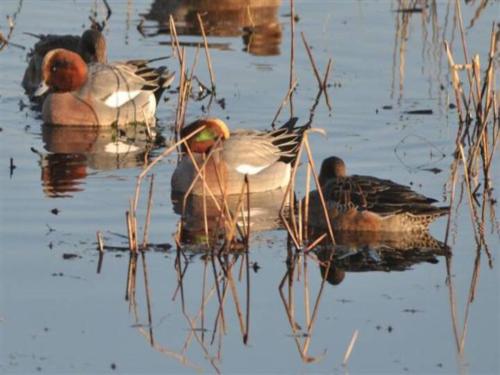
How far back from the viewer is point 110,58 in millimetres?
16141

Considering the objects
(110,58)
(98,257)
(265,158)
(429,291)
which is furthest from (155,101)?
(429,291)

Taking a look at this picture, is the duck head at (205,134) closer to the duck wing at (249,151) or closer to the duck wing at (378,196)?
the duck wing at (249,151)

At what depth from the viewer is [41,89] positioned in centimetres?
1396

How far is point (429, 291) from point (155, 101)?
6122 millimetres

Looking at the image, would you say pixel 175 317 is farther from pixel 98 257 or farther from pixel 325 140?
pixel 325 140

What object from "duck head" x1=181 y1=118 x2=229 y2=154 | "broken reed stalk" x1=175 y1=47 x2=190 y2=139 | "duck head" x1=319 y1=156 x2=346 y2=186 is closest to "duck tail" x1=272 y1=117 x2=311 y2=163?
"duck head" x1=181 y1=118 x2=229 y2=154

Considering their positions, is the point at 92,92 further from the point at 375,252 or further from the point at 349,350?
the point at 349,350

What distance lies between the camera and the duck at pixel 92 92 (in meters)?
13.9

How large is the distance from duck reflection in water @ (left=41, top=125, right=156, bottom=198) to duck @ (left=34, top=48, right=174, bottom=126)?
133 millimetres

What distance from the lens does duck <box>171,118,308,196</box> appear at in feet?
36.9

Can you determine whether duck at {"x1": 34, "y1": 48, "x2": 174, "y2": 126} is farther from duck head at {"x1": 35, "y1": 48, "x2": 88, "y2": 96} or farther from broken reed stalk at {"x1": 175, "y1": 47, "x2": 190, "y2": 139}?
broken reed stalk at {"x1": 175, "y1": 47, "x2": 190, "y2": 139}

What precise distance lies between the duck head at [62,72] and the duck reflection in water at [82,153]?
0.50m

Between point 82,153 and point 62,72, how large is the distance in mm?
1587

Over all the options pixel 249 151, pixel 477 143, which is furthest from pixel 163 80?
pixel 477 143
